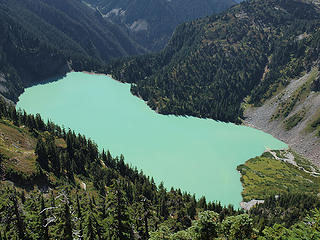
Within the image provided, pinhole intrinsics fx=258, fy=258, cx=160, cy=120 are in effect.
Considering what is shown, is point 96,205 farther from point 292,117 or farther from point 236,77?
point 236,77

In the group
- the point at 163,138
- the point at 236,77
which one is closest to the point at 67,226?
the point at 163,138

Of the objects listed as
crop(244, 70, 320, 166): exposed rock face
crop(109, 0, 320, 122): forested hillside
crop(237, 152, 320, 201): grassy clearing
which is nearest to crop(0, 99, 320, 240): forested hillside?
crop(237, 152, 320, 201): grassy clearing

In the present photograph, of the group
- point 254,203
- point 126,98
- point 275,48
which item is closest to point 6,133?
point 254,203

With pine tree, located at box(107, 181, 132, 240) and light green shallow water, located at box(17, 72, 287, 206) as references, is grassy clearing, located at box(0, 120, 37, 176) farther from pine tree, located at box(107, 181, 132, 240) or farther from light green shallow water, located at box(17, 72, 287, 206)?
light green shallow water, located at box(17, 72, 287, 206)

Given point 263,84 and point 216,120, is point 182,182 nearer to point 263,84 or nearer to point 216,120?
point 216,120

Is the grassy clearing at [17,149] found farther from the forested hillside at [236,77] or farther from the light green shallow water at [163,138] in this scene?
the forested hillside at [236,77]
